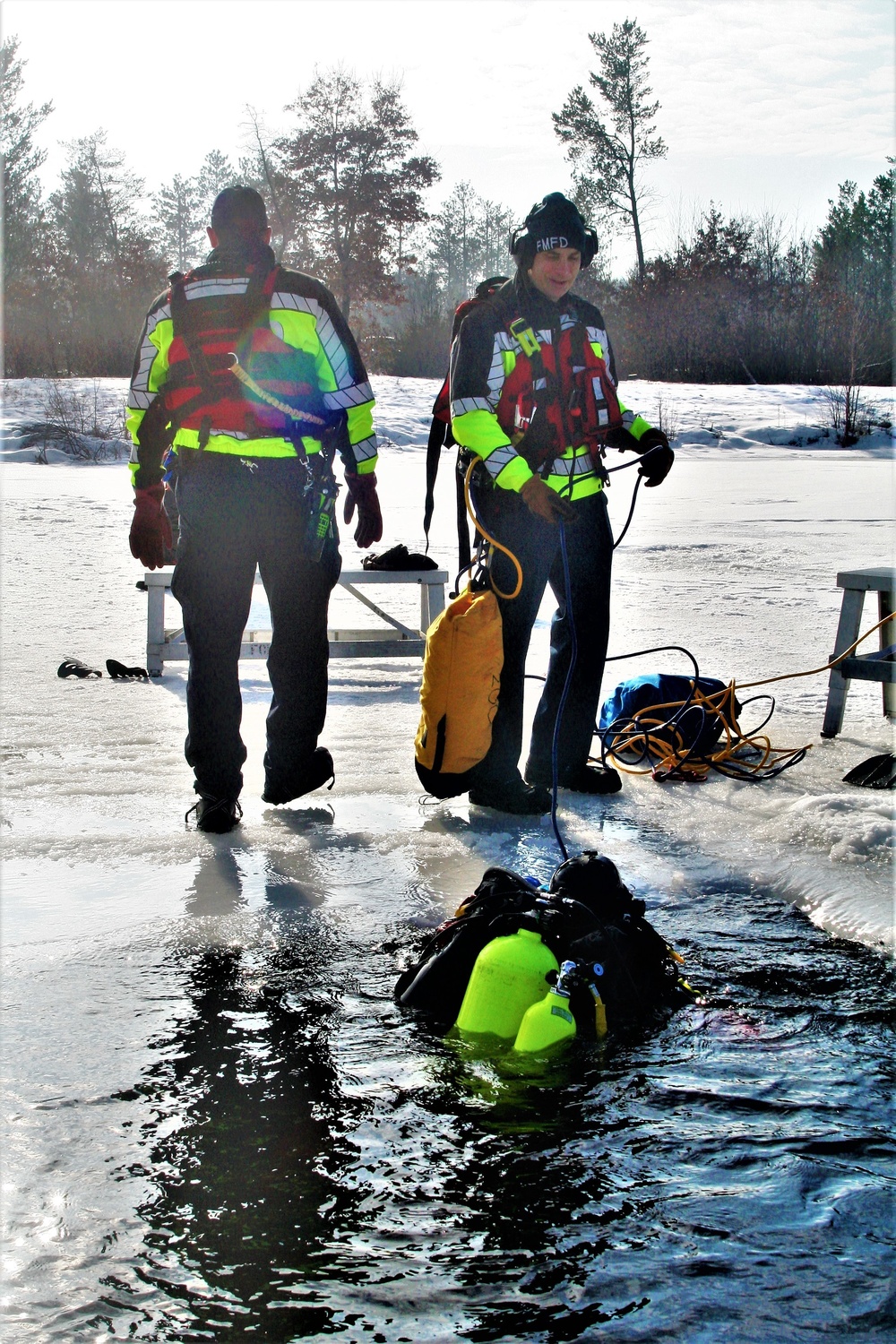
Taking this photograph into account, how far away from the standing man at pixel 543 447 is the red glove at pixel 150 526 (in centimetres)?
102

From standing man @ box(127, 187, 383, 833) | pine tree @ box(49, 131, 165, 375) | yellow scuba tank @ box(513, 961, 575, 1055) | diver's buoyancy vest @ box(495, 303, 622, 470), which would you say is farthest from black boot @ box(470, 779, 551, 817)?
pine tree @ box(49, 131, 165, 375)

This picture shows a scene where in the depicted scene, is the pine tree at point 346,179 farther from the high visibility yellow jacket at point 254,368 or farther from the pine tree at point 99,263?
the high visibility yellow jacket at point 254,368

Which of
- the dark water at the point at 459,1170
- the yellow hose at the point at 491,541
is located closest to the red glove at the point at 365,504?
the yellow hose at the point at 491,541

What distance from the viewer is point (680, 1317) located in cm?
172

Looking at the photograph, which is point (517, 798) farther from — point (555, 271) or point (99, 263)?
point (99, 263)

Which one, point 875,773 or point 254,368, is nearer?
point 254,368

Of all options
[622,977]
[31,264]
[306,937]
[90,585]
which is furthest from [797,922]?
[31,264]

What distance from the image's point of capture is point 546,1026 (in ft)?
7.79

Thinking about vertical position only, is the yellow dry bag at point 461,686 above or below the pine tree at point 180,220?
below

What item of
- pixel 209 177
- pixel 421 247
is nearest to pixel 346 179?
pixel 421 247

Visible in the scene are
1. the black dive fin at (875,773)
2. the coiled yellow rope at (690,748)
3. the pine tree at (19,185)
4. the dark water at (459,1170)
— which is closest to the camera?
the dark water at (459,1170)

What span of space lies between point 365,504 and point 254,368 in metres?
0.62

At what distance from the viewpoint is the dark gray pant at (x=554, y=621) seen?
13.2 feet

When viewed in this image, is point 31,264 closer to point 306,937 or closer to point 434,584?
point 434,584
